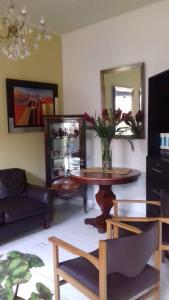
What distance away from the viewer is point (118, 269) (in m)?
1.56

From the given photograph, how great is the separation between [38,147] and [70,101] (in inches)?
38.4

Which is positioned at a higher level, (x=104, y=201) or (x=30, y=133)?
(x=30, y=133)

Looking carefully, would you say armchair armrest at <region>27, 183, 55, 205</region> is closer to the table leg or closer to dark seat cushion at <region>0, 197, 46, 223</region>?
dark seat cushion at <region>0, 197, 46, 223</region>

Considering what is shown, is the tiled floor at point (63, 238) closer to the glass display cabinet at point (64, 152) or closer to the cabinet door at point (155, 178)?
the glass display cabinet at point (64, 152)

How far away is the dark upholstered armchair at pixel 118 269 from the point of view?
154cm

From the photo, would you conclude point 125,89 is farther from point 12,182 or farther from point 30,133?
point 12,182

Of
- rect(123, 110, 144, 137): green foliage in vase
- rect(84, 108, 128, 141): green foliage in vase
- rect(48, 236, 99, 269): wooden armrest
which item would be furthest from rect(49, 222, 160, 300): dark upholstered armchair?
rect(123, 110, 144, 137): green foliage in vase

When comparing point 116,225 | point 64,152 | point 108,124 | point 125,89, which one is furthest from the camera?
point 64,152

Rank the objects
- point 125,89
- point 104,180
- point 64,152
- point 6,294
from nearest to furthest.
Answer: point 6,294, point 104,180, point 125,89, point 64,152

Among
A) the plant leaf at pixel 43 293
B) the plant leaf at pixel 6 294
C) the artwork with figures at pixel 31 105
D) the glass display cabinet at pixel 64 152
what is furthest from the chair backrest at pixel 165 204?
the artwork with figures at pixel 31 105

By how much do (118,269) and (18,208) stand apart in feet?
6.60

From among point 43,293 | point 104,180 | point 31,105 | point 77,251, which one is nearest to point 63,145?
point 31,105

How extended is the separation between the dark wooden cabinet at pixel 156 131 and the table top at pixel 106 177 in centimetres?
24

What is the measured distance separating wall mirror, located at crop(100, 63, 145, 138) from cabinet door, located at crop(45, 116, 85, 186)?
1.83ft
